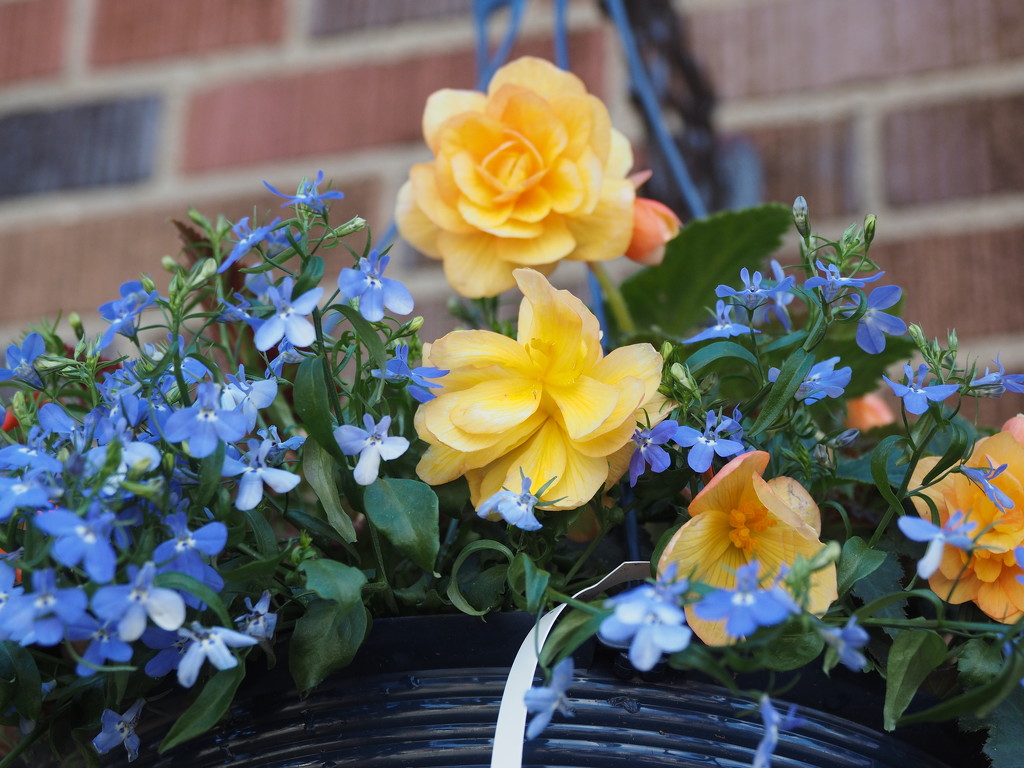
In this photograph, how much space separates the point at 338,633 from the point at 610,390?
13 cm

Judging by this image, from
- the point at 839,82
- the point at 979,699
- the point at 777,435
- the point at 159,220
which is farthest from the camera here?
the point at 159,220

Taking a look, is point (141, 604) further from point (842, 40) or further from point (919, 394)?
point (842, 40)

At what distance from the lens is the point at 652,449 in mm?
386

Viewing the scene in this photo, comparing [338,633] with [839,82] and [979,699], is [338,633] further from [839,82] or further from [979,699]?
[839,82]

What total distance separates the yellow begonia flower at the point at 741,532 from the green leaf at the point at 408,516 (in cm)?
8

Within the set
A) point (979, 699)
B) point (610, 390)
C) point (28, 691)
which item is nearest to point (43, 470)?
point (28, 691)

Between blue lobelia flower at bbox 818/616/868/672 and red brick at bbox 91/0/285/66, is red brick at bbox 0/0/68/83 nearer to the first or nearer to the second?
red brick at bbox 91/0/285/66

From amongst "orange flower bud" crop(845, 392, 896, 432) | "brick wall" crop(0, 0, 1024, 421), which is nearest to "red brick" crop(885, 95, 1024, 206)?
"brick wall" crop(0, 0, 1024, 421)

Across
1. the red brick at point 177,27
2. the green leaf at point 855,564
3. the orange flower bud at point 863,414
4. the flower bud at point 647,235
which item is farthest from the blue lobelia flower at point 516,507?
the red brick at point 177,27

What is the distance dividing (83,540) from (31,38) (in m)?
0.95

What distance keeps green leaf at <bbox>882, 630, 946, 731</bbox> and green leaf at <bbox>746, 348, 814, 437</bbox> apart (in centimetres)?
9

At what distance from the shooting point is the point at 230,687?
1.11 feet

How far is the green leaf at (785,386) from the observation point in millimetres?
379

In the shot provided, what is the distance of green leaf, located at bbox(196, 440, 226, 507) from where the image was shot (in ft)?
1.11
